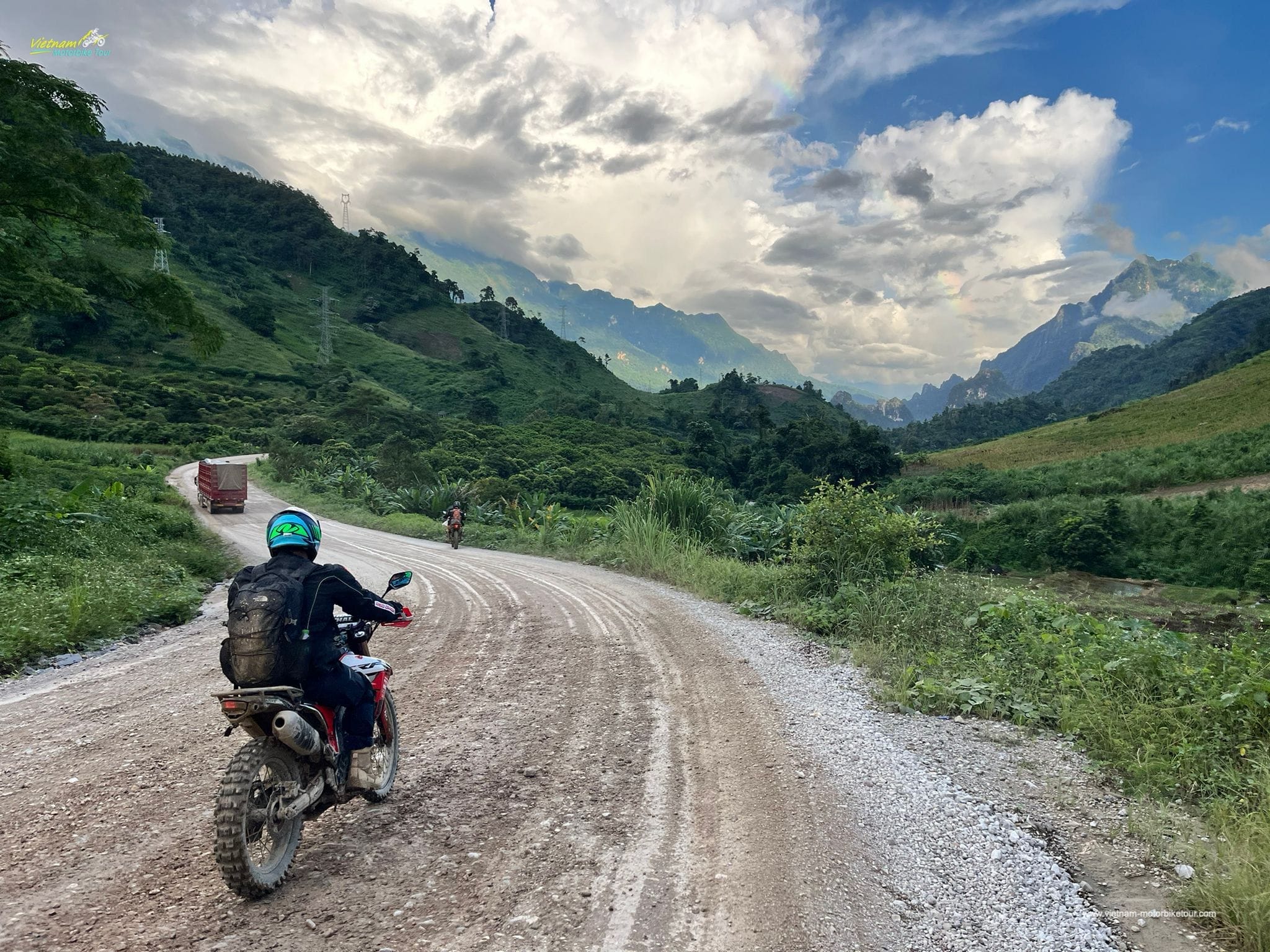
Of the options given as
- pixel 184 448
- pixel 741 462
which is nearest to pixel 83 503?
pixel 184 448

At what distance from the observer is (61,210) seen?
510 inches

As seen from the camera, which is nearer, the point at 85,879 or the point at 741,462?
the point at 85,879

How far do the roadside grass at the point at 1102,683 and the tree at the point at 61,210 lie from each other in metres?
13.6

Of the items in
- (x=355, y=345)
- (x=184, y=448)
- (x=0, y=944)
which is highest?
(x=355, y=345)

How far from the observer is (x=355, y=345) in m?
108

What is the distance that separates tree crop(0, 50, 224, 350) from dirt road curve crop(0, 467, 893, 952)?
9115 millimetres

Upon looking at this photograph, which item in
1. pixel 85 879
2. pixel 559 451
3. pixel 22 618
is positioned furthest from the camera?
pixel 559 451

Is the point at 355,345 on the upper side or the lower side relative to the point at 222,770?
upper

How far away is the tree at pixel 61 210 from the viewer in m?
12.3

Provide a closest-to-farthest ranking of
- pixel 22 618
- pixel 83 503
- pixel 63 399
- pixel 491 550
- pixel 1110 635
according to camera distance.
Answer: pixel 1110 635 → pixel 22 618 → pixel 83 503 → pixel 491 550 → pixel 63 399

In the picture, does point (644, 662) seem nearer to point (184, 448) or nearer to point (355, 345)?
point (184, 448)

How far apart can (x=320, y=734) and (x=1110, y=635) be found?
23.9ft

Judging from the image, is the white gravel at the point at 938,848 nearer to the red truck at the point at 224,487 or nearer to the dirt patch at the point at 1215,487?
the red truck at the point at 224,487

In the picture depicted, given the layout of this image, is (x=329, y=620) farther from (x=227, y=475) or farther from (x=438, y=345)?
(x=438, y=345)
